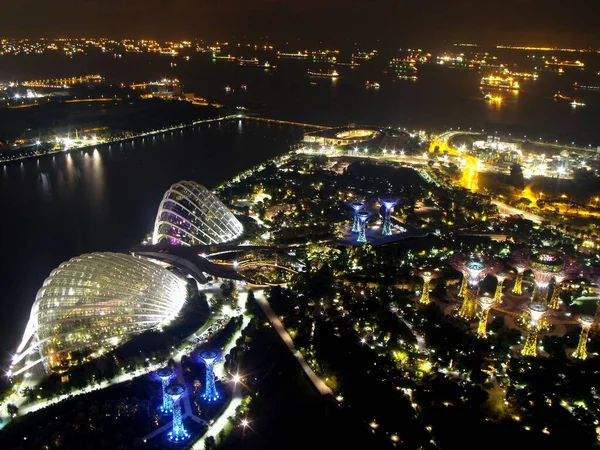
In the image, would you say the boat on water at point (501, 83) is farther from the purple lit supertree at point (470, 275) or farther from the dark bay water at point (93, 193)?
the purple lit supertree at point (470, 275)

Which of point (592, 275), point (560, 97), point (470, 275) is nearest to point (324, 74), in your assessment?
point (560, 97)

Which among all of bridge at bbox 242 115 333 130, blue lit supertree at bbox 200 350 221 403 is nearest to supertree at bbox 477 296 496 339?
blue lit supertree at bbox 200 350 221 403

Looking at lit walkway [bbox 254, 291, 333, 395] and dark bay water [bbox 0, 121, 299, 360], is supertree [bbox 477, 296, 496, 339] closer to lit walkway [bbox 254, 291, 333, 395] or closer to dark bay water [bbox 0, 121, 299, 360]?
lit walkway [bbox 254, 291, 333, 395]

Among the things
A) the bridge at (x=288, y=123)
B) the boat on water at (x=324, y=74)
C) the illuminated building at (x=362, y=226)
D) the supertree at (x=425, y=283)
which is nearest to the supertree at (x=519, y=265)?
the supertree at (x=425, y=283)

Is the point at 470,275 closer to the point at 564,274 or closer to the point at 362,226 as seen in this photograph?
the point at 564,274

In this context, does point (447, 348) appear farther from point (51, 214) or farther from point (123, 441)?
point (51, 214)

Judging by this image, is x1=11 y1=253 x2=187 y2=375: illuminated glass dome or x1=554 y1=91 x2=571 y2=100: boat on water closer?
x1=11 y1=253 x2=187 y2=375: illuminated glass dome

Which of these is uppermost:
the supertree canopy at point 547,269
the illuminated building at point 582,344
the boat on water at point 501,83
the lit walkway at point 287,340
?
the boat on water at point 501,83
